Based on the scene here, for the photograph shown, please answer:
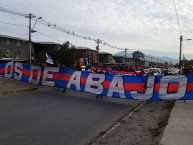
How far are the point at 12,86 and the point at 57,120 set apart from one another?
1095cm

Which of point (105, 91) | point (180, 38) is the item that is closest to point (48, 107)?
point (105, 91)

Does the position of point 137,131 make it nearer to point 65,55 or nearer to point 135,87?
point 135,87

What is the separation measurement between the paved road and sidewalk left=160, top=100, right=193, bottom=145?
191cm

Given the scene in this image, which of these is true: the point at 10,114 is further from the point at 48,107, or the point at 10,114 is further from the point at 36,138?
the point at 36,138

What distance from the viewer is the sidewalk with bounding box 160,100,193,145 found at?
8.24 meters

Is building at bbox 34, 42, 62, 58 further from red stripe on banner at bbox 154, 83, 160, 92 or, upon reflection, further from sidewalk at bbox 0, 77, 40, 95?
red stripe on banner at bbox 154, 83, 160, 92

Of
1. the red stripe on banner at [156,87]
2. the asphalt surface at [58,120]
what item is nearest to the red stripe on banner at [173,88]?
the red stripe on banner at [156,87]

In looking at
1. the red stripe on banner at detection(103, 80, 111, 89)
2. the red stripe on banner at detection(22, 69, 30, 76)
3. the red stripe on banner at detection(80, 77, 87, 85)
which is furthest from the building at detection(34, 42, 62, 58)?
the red stripe on banner at detection(103, 80, 111, 89)

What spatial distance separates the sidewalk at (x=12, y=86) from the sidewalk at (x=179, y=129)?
378 inches

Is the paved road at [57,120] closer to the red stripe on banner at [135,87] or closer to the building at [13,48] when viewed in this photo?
the red stripe on banner at [135,87]

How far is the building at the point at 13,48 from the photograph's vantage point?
64850 mm

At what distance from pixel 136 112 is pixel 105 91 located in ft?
15.8

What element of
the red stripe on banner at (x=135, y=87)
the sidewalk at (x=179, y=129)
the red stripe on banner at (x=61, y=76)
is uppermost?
the red stripe on banner at (x=61, y=76)

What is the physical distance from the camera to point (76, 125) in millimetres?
10719
